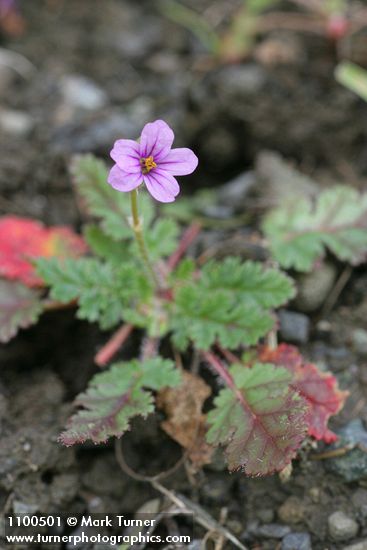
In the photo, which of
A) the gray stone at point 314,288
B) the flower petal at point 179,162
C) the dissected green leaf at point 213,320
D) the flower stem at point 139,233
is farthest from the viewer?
the gray stone at point 314,288

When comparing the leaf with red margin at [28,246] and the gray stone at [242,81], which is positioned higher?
the gray stone at [242,81]

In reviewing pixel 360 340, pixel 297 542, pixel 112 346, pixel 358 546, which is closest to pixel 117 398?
pixel 112 346

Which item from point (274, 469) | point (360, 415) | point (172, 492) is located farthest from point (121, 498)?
point (360, 415)

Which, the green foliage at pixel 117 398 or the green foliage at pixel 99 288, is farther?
the green foliage at pixel 99 288

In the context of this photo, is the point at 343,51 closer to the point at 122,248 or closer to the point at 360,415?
the point at 122,248

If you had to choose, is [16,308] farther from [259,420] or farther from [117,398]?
[259,420]

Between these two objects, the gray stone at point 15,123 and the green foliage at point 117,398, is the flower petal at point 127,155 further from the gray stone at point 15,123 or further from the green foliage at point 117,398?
the gray stone at point 15,123

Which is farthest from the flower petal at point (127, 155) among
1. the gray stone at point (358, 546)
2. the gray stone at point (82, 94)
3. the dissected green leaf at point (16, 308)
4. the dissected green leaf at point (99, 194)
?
the gray stone at point (82, 94)
